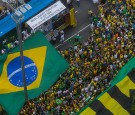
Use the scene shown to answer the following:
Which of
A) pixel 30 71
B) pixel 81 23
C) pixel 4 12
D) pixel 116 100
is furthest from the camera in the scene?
pixel 81 23

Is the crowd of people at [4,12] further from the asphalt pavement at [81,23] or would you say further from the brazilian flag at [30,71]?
the brazilian flag at [30,71]

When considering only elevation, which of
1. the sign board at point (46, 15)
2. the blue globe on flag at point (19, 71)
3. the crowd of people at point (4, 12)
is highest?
the blue globe on flag at point (19, 71)

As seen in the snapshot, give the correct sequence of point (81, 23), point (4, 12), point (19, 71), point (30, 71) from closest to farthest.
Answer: point (19, 71) < point (30, 71) < point (4, 12) < point (81, 23)

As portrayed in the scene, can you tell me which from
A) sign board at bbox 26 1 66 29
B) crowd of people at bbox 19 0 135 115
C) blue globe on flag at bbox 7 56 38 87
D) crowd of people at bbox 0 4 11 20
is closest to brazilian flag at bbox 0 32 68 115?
blue globe on flag at bbox 7 56 38 87

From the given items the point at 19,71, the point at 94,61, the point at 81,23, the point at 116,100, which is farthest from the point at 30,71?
the point at 81,23

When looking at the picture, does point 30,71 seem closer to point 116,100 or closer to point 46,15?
point 116,100

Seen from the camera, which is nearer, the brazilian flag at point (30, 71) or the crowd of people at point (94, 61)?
the brazilian flag at point (30, 71)

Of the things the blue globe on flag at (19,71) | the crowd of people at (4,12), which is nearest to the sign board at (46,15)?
the crowd of people at (4,12)
